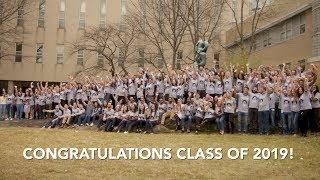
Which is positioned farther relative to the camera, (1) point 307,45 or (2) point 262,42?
(2) point 262,42

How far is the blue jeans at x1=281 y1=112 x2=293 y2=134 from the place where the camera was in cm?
1658

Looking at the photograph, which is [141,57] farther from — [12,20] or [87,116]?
[87,116]

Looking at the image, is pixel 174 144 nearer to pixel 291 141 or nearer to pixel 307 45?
pixel 291 141

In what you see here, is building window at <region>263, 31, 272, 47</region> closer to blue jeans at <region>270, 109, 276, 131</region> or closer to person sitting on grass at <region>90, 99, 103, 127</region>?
blue jeans at <region>270, 109, 276, 131</region>

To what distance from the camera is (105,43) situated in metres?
38.7

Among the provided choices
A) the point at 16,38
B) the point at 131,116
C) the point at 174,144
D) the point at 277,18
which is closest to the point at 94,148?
the point at 174,144

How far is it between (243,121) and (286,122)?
1.77m

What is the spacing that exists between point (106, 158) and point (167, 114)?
8.14m

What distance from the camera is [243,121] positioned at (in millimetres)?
17734

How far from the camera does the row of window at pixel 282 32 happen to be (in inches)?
1214

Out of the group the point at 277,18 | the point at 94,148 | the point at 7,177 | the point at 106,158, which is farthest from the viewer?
the point at 277,18

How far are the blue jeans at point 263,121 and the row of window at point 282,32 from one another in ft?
49.1

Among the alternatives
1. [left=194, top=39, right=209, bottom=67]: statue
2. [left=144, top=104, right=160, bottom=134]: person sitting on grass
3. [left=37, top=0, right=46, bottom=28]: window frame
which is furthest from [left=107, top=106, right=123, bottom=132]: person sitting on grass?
[left=37, top=0, right=46, bottom=28]: window frame

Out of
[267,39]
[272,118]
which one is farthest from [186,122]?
[267,39]
